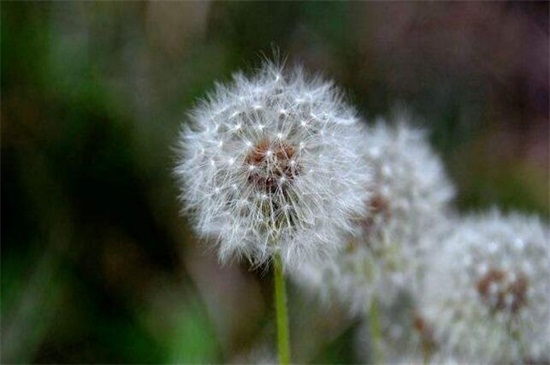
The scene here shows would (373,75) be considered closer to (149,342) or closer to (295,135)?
(149,342)

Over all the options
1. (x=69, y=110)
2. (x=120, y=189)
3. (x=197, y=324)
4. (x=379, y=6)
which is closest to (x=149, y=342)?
(x=197, y=324)

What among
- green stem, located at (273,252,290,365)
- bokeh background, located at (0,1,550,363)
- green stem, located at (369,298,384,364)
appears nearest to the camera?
green stem, located at (273,252,290,365)

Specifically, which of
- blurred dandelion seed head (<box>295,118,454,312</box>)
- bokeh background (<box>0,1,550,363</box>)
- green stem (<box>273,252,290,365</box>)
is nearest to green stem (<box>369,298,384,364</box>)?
blurred dandelion seed head (<box>295,118,454,312</box>)

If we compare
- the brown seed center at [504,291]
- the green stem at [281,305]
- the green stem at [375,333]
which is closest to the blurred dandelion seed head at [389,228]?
the green stem at [375,333]

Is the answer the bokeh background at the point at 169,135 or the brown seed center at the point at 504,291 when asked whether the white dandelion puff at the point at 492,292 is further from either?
the bokeh background at the point at 169,135

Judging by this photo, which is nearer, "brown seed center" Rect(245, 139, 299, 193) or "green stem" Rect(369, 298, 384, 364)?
"brown seed center" Rect(245, 139, 299, 193)

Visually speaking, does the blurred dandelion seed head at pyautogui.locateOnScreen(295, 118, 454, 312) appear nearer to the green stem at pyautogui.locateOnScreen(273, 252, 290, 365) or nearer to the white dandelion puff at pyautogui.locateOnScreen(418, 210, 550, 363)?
the white dandelion puff at pyautogui.locateOnScreen(418, 210, 550, 363)

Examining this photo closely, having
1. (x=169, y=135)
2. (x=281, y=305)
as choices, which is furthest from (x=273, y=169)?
(x=169, y=135)

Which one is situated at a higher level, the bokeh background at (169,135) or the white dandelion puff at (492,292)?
the bokeh background at (169,135)
